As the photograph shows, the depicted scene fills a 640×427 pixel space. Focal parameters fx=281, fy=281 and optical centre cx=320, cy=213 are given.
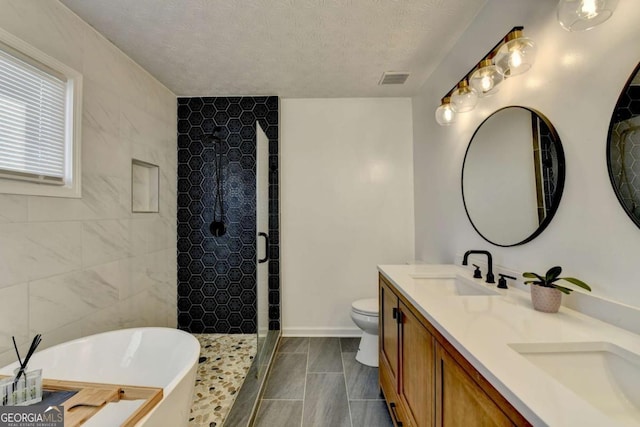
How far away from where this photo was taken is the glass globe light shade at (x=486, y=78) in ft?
4.57

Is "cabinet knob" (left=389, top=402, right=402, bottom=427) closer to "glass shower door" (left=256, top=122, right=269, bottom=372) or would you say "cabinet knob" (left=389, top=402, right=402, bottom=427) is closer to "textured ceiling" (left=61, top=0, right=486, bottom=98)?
"glass shower door" (left=256, top=122, right=269, bottom=372)

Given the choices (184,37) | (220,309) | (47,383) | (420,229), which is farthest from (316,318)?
(184,37)

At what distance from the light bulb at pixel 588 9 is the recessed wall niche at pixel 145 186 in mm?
2876

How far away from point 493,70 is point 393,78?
1.31 metres

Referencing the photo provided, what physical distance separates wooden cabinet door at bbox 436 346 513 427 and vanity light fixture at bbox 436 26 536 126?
1269 millimetres

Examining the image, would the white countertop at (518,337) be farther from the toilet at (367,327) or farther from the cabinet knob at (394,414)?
the toilet at (367,327)

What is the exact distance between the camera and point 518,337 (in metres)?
0.86

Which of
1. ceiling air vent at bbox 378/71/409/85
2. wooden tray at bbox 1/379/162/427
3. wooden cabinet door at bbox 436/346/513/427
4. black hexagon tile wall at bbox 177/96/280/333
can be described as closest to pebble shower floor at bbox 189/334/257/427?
black hexagon tile wall at bbox 177/96/280/333

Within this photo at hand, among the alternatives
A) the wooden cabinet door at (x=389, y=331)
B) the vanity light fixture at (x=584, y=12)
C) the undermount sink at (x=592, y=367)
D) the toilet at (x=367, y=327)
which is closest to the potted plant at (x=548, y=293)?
the undermount sink at (x=592, y=367)

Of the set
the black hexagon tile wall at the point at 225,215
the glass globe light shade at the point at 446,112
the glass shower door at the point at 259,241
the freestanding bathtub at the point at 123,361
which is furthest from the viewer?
the black hexagon tile wall at the point at 225,215

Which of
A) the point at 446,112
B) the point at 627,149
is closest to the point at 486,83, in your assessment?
the point at 446,112

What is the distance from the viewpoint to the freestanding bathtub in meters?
1.35

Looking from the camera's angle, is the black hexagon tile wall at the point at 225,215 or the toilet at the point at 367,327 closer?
the toilet at the point at 367,327

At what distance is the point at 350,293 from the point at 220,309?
4.57 ft
